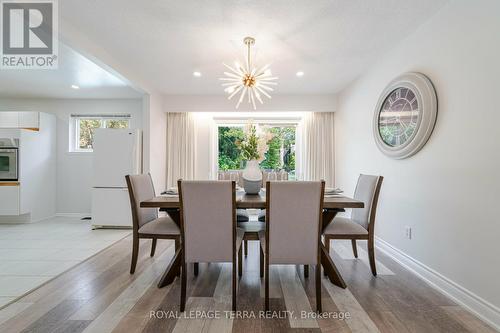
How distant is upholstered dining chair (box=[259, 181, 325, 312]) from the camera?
1624mm

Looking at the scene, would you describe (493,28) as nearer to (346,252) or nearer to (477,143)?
(477,143)

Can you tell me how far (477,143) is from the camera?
1.72m

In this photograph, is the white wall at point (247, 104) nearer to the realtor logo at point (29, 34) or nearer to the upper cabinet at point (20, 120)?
the realtor logo at point (29, 34)

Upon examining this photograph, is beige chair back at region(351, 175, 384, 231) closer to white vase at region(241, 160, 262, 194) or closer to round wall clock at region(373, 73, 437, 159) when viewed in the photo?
round wall clock at region(373, 73, 437, 159)

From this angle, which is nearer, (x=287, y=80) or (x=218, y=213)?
(x=218, y=213)

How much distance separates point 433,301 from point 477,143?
4.10 feet

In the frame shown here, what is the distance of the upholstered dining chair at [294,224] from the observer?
1.62 m

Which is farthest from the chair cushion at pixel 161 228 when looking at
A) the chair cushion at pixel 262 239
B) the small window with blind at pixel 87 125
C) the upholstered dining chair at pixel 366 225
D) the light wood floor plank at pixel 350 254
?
the small window with blind at pixel 87 125

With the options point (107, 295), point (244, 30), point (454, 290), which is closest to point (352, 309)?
point (454, 290)

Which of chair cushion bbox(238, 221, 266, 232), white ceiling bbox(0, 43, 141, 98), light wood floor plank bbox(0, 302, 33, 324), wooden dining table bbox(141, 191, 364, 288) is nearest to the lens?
light wood floor plank bbox(0, 302, 33, 324)

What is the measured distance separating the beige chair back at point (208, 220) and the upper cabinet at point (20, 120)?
453 centimetres

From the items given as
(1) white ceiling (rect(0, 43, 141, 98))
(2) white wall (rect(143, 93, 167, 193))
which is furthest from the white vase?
(1) white ceiling (rect(0, 43, 141, 98))

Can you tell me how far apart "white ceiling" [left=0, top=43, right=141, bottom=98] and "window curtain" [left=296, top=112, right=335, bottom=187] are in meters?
3.40

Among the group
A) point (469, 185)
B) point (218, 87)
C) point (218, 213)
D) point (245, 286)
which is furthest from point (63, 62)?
point (469, 185)
